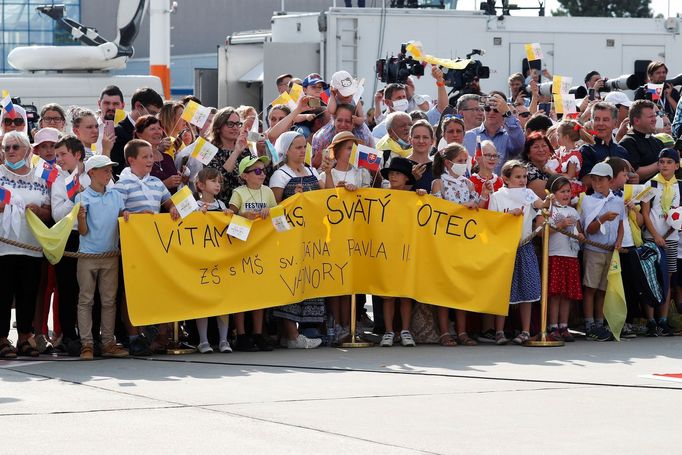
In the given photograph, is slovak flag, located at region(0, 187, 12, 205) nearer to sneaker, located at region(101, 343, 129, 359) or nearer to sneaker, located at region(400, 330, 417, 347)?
sneaker, located at region(101, 343, 129, 359)

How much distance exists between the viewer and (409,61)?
57.6 ft

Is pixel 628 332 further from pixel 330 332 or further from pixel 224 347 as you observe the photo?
pixel 224 347

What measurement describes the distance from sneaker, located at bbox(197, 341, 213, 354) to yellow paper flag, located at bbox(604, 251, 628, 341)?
11.8 feet

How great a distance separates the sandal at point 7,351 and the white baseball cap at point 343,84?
3.78 meters

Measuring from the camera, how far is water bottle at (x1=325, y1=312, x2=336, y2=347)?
A: 12430 mm

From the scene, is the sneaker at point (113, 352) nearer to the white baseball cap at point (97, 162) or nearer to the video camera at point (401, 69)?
the white baseball cap at point (97, 162)

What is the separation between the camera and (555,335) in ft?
42.0

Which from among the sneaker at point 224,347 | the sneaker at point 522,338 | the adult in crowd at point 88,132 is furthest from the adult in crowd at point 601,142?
the adult in crowd at point 88,132

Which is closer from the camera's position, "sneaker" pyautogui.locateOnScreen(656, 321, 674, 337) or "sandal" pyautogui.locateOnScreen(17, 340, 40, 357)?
"sandal" pyautogui.locateOnScreen(17, 340, 40, 357)

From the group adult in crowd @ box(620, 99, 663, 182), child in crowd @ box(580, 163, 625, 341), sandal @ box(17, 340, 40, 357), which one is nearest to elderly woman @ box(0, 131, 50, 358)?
sandal @ box(17, 340, 40, 357)

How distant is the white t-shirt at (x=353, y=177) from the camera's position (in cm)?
1271

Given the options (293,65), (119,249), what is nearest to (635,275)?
(119,249)

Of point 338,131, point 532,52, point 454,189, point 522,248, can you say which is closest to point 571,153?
point 522,248

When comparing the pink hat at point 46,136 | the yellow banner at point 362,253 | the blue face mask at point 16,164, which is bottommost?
the yellow banner at point 362,253
